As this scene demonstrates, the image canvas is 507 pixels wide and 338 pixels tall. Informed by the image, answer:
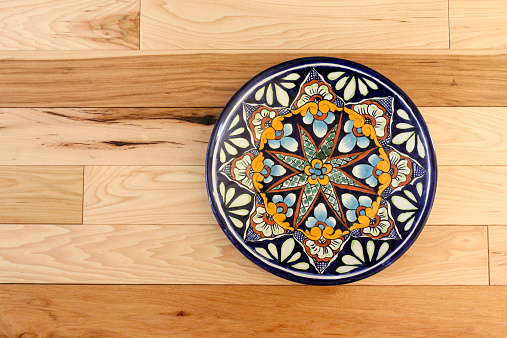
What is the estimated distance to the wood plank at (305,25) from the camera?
78 cm

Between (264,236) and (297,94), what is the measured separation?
0.94ft

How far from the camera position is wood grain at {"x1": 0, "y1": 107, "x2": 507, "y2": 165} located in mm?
764

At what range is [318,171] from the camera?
723 millimetres

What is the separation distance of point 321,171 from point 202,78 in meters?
0.32

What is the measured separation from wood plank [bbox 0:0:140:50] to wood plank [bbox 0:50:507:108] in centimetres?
4

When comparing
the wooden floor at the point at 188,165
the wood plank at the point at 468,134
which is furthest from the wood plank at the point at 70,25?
the wood plank at the point at 468,134

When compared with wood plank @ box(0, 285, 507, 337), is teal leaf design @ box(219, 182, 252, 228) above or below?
above

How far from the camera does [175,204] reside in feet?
2.50

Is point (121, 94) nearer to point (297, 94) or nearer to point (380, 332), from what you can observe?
point (297, 94)

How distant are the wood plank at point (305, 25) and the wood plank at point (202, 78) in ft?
0.08

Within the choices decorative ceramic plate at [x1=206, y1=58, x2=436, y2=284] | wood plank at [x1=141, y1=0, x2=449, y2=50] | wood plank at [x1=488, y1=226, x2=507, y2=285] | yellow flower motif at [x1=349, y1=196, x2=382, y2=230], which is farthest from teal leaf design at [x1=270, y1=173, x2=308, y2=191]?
wood plank at [x1=488, y1=226, x2=507, y2=285]

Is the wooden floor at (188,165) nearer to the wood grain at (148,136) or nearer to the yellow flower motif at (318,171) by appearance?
the wood grain at (148,136)

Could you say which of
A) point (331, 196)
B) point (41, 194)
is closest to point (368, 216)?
A: point (331, 196)

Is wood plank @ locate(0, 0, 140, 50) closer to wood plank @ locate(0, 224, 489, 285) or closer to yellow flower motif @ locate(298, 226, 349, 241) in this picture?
wood plank @ locate(0, 224, 489, 285)
